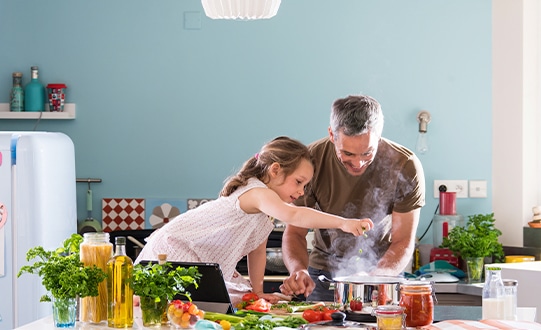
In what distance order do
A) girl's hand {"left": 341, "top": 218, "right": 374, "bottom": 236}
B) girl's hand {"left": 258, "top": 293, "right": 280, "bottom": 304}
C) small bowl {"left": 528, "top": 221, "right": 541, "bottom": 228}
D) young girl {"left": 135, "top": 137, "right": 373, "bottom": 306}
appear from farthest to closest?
small bowl {"left": 528, "top": 221, "right": 541, "bottom": 228}, young girl {"left": 135, "top": 137, "right": 373, "bottom": 306}, girl's hand {"left": 258, "top": 293, "right": 280, "bottom": 304}, girl's hand {"left": 341, "top": 218, "right": 374, "bottom": 236}

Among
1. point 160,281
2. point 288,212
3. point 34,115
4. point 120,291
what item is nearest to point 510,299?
point 288,212

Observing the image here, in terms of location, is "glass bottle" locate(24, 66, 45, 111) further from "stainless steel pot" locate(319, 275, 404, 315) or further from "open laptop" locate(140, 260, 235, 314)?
"stainless steel pot" locate(319, 275, 404, 315)

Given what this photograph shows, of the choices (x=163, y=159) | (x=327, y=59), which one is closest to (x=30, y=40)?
(x=163, y=159)

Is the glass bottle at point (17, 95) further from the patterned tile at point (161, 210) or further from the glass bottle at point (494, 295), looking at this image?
the glass bottle at point (494, 295)

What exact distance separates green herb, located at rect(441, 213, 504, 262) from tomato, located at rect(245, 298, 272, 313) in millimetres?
2212

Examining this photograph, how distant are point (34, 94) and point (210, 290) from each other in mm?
2904

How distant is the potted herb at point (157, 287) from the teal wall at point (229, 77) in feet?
9.00

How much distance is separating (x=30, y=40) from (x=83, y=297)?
3142 millimetres

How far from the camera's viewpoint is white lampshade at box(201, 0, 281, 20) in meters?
2.82

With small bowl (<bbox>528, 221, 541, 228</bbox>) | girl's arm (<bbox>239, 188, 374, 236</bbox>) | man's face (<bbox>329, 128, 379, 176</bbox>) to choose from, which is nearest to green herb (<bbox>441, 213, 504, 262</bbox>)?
small bowl (<bbox>528, 221, 541, 228</bbox>)

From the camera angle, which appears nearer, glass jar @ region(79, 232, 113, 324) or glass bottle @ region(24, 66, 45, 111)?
Result: glass jar @ region(79, 232, 113, 324)

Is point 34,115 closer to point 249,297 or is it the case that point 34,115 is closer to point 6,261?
point 6,261

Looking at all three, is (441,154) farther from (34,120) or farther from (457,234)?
(34,120)

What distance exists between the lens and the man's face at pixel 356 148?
3104 mm
